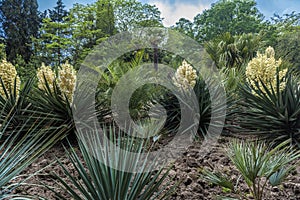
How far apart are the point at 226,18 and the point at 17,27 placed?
52.4ft

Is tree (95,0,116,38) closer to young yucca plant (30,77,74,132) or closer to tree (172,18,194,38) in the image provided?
tree (172,18,194,38)

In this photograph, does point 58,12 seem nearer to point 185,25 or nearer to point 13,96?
point 185,25

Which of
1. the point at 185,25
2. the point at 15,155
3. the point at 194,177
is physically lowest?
the point at 15,155

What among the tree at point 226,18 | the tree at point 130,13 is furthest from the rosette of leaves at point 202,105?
the tree at point 226,18

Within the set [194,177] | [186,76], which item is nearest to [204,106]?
[186,76]

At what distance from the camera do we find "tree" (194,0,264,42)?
60.8 feet

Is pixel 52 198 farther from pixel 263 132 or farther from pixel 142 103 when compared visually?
pixel 263 132

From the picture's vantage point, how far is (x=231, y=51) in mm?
8781

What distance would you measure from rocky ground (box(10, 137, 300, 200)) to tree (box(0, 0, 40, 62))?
13725 mm

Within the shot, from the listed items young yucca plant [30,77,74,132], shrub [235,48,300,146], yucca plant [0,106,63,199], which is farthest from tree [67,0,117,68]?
yucca plant [0,106,63,199]

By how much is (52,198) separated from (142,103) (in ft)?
7.78

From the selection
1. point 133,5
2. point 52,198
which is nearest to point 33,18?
point 133,5

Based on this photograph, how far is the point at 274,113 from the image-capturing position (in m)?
3.17

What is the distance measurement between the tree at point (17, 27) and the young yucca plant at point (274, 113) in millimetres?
14219
